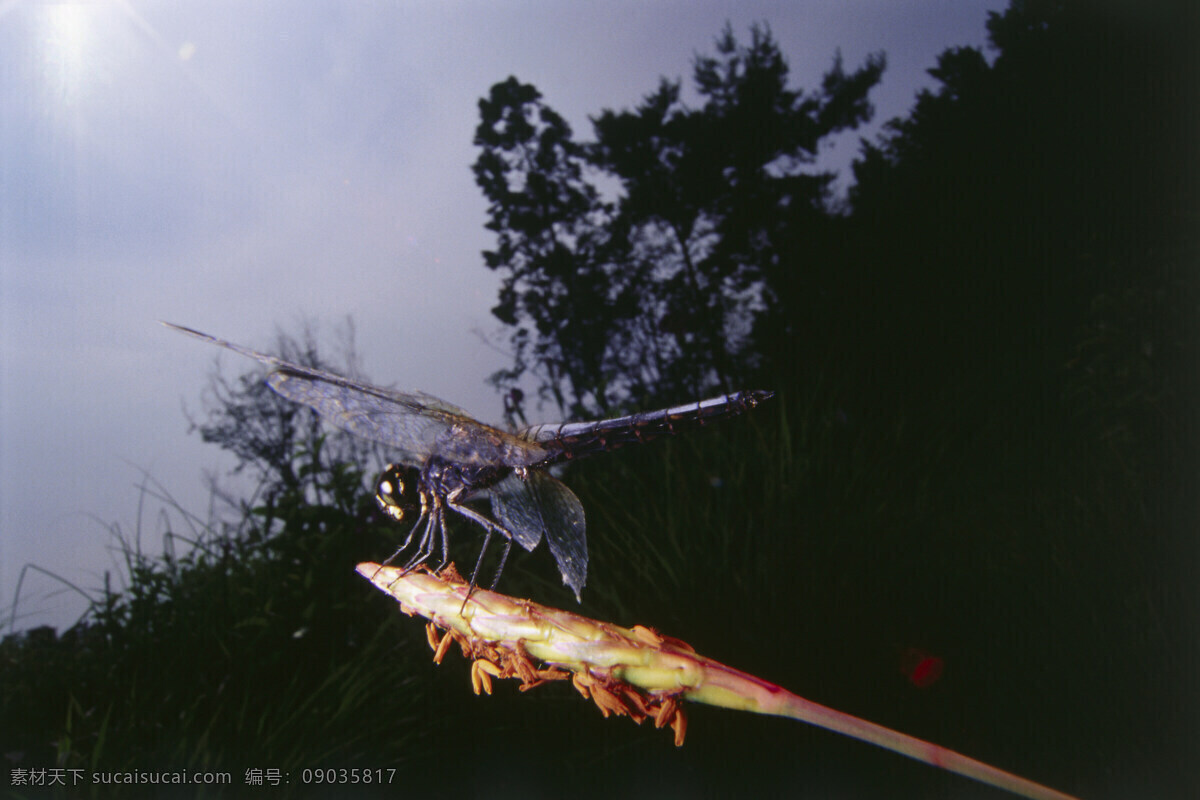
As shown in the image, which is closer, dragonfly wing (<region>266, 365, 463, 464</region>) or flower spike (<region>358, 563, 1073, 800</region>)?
flower spike (<region>358, 563, 1073, 800</region>)

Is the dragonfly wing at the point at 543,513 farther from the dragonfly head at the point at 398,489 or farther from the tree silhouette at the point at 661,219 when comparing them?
the tree silhouette at the point at 661,219

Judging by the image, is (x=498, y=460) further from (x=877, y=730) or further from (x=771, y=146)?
(x=771, y=146)

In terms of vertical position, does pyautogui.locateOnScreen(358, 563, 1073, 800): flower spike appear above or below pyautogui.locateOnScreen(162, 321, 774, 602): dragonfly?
below

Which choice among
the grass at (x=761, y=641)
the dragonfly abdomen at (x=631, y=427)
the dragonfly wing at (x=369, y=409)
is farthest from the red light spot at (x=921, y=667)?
the dragonfly wing at (x=369, y=409)

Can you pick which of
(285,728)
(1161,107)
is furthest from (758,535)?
(1161,107)

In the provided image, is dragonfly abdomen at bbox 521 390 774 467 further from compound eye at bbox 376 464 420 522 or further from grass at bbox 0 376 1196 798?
grass at bbox 0 376 1196 798

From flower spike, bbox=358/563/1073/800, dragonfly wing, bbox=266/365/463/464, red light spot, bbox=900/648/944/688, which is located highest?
dragonfly wing, bbox=266/365/463/464

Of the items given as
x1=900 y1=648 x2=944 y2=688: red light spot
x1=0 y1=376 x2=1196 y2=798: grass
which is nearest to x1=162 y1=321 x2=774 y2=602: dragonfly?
x1=0 y1=376 x2=1196 y2=798: grass
